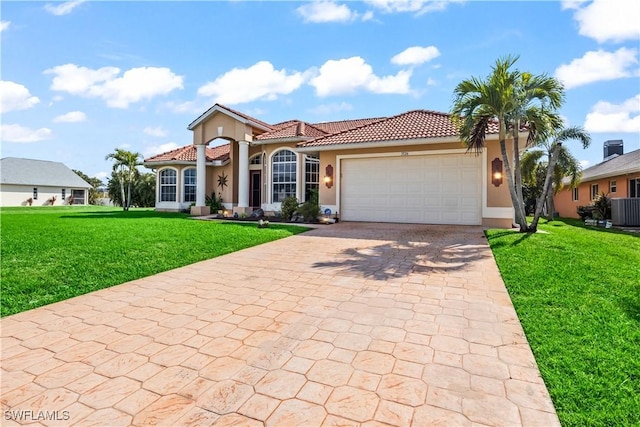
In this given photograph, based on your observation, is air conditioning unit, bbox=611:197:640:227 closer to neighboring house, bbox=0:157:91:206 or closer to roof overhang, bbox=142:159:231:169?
roof overhang, bbox=142:159:231:169

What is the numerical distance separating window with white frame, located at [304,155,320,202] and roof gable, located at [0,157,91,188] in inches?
1484

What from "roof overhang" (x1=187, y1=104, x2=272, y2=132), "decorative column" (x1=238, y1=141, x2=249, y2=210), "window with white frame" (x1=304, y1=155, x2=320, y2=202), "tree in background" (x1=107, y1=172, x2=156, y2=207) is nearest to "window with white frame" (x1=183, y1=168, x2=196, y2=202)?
"roof overhang" (x1=187, y1=104, x2=272, y2=132)

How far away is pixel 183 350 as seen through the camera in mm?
3314

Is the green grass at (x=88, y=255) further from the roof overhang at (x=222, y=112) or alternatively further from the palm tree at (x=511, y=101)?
the roof overhang at (x=222, y=112)

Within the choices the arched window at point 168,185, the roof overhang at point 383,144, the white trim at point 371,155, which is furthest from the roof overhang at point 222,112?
the white trim at point 371,155

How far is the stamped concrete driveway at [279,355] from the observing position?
2363mm

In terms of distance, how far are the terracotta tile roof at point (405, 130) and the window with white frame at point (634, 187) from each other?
1134cm

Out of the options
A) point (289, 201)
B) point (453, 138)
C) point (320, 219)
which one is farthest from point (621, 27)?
point (289, 201)

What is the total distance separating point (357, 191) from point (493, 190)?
573cm

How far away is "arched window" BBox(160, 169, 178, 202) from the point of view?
951 inches

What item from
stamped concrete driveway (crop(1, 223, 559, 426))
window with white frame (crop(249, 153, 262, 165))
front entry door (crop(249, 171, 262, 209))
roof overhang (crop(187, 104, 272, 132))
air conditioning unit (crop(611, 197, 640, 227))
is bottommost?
stamped concrete driveway (crop(1, 223, 559, 426))

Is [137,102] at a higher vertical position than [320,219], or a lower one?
higher

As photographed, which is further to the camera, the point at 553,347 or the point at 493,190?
the point at 493,190

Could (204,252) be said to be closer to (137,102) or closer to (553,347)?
(553,347)
